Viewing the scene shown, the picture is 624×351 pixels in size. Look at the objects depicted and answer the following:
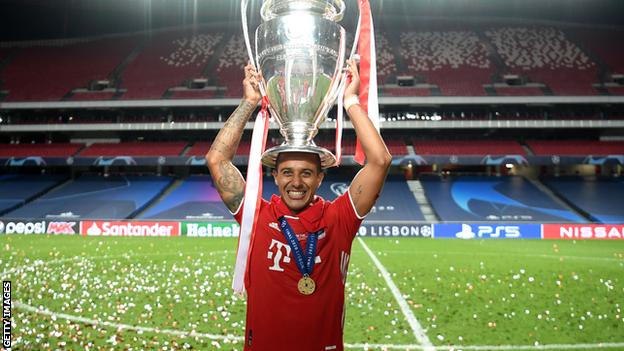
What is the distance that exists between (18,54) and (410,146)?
3634 cm

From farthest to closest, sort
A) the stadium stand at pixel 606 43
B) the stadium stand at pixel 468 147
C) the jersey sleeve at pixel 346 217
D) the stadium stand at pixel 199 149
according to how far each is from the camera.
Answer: the stadium stand at pixel 606 43 → the stadium stand at pixel 199 149 → the stadium stand at pixel 468 147 → the jersey sleeve at pixel 346 217

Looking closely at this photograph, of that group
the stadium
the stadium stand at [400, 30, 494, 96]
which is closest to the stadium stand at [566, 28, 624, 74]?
the stadium

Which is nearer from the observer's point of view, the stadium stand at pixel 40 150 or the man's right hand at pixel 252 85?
the man's right hand at pixel 252 85

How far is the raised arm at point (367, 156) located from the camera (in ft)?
7.59

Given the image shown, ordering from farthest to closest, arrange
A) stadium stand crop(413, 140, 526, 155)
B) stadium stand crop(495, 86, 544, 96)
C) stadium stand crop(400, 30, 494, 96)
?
stadium stand crop(400, 30, 494, 96)
stadium stand crop(495, 86, 544, 96)
stadium stand crop(413, 140, 526, 155)

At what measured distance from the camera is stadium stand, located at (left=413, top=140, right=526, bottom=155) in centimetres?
3058

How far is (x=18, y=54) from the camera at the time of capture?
40594 millimetres

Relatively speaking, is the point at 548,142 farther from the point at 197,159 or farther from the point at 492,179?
the point at 197,159

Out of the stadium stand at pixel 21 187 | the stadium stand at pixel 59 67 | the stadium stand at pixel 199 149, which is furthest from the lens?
the stadium stand at pixel 59 67

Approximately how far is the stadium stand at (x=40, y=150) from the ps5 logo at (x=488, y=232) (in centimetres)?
2765

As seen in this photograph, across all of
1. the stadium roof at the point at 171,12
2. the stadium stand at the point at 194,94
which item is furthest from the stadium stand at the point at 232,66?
the stadium roof at the point at 171,12

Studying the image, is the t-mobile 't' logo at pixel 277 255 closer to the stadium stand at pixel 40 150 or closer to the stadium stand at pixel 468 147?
the stadium stand at pixel 468 147

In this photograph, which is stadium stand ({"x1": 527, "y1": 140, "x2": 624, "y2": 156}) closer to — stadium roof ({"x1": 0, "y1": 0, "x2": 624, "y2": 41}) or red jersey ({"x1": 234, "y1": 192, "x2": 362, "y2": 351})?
stadium roof ({"x1": 0, "y1": 0, "x2": 624, "y2": 41})

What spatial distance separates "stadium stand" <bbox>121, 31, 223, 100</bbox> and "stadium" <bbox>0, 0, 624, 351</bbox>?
215mm
